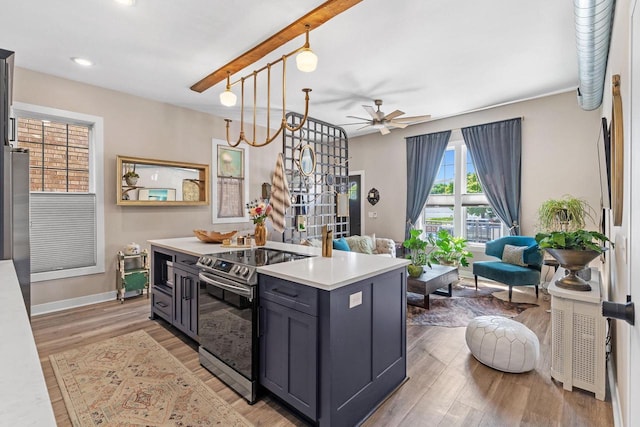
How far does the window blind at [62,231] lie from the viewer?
3602 millimetres

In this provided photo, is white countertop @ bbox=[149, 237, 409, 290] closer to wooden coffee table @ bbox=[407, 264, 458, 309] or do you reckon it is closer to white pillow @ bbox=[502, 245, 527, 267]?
wooden coffee table @ bbox=[407, 264, 458, 309]

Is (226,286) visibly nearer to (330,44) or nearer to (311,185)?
(330,44)

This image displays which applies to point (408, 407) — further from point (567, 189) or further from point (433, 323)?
point (567, 189)

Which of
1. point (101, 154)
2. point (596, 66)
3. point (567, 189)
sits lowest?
point (567, 189)

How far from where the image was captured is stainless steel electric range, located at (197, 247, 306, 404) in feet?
6.66

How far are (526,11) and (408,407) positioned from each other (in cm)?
322

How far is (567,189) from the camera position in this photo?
4398mm

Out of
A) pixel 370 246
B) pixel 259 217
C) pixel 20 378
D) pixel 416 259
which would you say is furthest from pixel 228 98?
pixel 370 246

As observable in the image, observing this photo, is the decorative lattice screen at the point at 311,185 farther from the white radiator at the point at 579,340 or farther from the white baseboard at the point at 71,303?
the white radiator at the point at 579,340

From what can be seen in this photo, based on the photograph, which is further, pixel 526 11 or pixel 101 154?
pixel 101 154

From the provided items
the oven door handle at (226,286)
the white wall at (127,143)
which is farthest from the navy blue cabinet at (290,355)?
the white wall at (127,143)

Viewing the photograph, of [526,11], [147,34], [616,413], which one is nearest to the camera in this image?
[616,413]

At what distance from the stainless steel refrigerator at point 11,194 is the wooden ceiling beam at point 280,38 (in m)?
1.96

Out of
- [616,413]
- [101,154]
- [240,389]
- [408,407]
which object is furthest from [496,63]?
[101,154]
